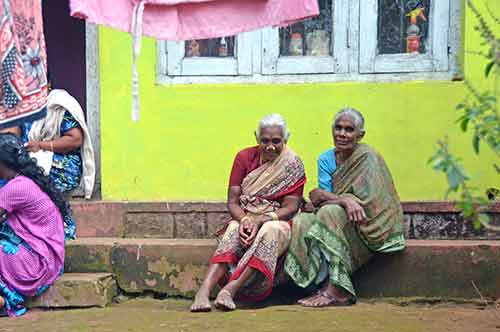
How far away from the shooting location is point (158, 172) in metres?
6.14

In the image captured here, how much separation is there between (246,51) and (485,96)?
358cm

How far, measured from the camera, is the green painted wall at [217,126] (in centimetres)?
590

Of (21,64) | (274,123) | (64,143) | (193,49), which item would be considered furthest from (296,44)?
(21,64)

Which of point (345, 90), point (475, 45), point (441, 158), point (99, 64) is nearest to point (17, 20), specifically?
point (441, 158)

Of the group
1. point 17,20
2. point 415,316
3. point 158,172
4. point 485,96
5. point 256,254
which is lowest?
point 415,316

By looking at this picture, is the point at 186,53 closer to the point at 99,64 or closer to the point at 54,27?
the point at 99,64

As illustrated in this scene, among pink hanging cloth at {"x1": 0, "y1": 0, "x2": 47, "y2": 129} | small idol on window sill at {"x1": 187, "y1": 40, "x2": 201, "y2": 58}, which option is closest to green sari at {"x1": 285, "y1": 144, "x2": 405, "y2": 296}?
small idol on window sill at {"x1": 187, "y1": 40, "x2": 201, "y2": 58}

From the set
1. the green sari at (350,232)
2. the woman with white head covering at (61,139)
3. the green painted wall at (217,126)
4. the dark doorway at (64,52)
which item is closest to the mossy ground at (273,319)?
the green sari at (350,232)

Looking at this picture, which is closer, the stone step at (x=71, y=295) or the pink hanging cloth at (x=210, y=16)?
the pink hanging cloth at (x=210, y=16)

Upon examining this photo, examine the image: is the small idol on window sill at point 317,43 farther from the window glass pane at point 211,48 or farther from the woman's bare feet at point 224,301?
the woman's bare feet at point 224,301

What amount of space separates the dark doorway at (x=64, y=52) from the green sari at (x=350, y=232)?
350cm

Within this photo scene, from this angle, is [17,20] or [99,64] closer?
[17,20]

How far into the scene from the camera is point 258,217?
5449 millimetres

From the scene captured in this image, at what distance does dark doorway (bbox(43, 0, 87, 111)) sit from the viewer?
803cm
